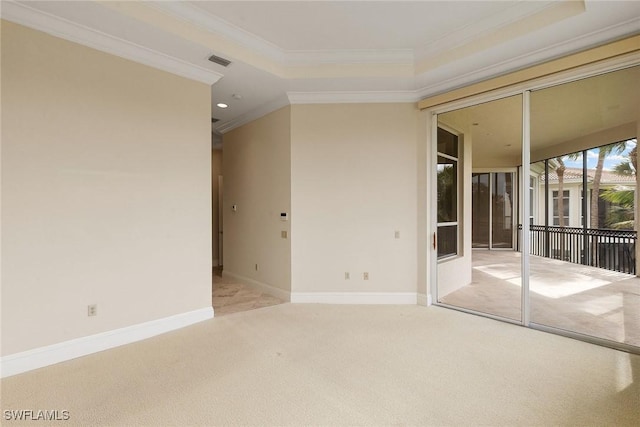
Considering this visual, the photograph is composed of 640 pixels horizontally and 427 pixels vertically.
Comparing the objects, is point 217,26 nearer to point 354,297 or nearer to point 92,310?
point 92,310

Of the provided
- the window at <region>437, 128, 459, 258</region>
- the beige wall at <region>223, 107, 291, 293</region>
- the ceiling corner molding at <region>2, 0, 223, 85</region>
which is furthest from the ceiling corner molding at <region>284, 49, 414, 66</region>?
the window at <region>437, 128, 459, 258</region>

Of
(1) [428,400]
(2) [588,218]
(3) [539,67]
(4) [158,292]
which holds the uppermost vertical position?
(3) [539,67]

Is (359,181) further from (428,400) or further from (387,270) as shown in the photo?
(428,400)

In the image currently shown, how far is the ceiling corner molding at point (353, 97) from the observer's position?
13.7 ft

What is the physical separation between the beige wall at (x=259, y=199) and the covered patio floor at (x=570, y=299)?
2.56 m

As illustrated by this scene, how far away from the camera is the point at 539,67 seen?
3135 mm

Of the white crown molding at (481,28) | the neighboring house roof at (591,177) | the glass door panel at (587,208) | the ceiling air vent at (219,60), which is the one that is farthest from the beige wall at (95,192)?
the neighboring house roof at (591,177)

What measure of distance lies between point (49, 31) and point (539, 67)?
4583 millimetres

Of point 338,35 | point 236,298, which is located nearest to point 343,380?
point 236,298

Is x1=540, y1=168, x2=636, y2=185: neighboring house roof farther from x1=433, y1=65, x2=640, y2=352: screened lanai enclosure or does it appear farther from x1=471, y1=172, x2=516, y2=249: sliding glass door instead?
x1=471, y1=172, x2=516, y2=249: sliding glass door

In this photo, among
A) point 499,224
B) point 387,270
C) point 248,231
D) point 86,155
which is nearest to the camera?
point 86,155

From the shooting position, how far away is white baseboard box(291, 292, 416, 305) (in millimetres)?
4238

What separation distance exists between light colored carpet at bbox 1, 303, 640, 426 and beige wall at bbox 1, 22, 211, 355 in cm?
47

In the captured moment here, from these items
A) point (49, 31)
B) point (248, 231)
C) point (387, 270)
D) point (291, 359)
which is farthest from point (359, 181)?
point (49, 31)
